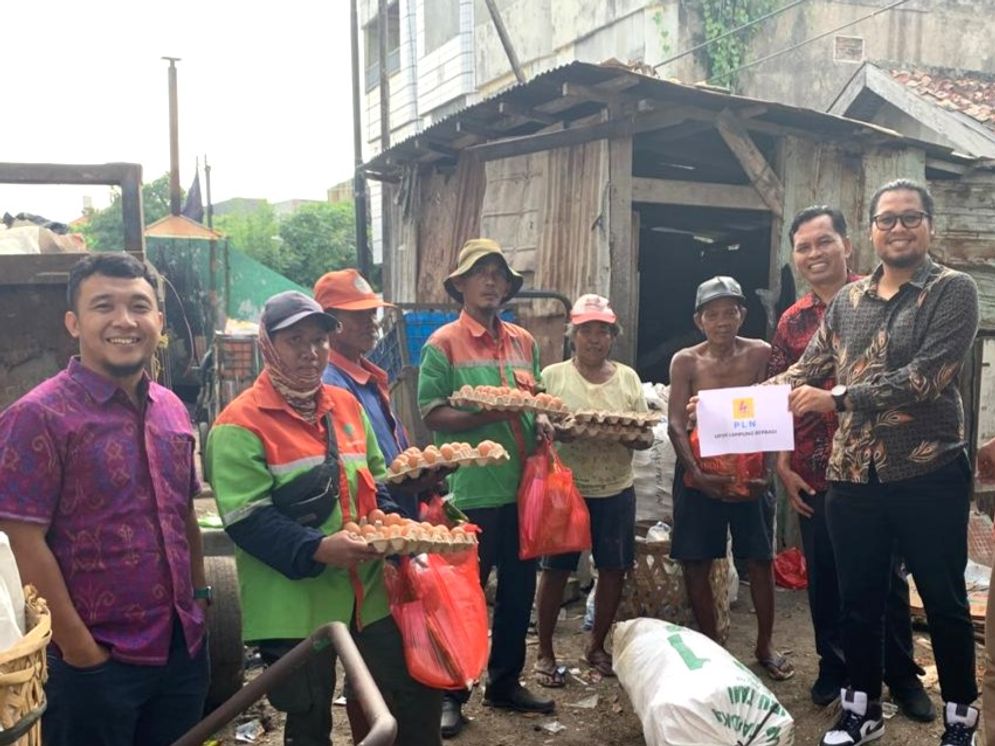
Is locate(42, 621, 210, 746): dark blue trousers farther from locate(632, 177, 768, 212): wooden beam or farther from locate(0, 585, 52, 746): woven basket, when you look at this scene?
locate(632, 177, 768, 212): wooden beam

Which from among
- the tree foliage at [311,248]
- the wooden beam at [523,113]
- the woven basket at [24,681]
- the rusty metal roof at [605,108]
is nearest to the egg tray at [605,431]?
the rusty metal roof at [605,108]

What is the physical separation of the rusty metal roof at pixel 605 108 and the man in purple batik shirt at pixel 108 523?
3.95 m

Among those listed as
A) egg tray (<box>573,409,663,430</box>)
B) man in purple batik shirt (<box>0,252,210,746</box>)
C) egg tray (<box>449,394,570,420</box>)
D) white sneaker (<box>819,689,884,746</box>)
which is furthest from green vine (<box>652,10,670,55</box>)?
man in purple batik shirt (<box>0,252,210,746</box>)

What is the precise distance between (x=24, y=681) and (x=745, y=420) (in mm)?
2998

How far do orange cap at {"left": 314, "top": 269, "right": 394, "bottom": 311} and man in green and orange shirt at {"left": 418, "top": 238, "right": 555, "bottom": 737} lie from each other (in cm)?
73

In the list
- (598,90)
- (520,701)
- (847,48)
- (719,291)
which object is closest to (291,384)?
(520,701)

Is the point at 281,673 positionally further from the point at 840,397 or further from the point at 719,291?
the point at 719,291

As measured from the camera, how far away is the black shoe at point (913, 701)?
381 centimetres

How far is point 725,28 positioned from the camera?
39.7ft

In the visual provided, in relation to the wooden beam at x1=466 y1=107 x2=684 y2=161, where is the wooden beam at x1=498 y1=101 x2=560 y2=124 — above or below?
above

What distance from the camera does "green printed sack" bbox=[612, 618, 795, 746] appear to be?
3.03 meters

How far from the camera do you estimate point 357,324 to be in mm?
3152

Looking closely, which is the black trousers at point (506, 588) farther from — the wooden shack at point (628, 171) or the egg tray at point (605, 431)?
the wooden shack at point (628, 171)

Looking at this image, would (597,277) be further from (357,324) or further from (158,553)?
(158,553)
